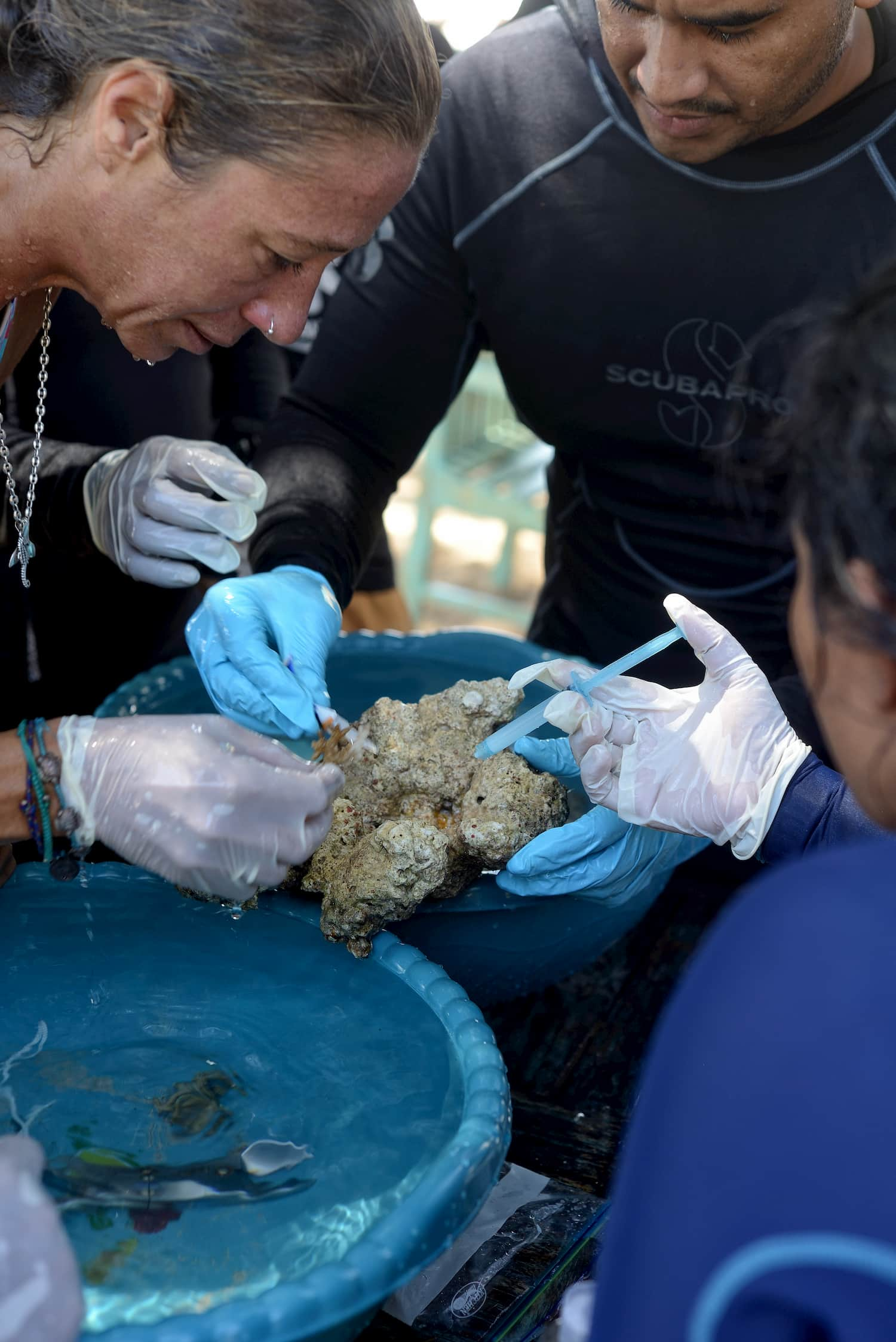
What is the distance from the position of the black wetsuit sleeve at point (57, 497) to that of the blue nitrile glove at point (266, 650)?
17.8 inches

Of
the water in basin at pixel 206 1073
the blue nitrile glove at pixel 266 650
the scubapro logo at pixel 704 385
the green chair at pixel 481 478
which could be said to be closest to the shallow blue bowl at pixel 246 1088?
the water in basin at pixel 206 1073

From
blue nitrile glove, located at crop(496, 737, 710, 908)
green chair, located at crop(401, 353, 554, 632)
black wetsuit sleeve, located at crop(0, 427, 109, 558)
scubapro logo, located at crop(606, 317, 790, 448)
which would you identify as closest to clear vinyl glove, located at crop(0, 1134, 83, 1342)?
blue nitrile glove, located at crop(496, 737, 710, 908)

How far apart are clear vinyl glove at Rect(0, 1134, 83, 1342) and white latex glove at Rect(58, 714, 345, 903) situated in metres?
0.41

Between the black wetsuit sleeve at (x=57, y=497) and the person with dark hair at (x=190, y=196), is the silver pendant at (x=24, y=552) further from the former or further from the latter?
the person with dark hair at (x=190, y=196)

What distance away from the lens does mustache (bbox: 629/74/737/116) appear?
1642mm

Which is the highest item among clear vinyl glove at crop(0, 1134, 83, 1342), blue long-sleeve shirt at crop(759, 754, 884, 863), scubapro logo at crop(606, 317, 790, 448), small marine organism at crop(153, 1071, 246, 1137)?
scubapro logo at crop(606, 317, 790, 448)

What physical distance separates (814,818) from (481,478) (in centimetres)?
344

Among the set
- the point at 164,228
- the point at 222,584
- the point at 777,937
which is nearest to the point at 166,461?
the point at 222,584

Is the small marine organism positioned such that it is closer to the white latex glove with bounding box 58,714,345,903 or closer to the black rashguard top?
the white latex glove with bounding box 58,714,345,903

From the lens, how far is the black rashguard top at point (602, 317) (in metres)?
1.85

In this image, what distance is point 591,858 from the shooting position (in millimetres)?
1479

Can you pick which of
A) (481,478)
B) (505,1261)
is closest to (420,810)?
(505,1261)

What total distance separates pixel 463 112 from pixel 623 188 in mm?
328

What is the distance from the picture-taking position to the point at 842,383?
0.85 metres
